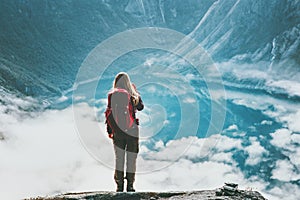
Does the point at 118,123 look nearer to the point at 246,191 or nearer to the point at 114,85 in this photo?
the point at 114,85

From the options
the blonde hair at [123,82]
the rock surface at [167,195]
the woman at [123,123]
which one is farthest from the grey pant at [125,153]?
the blonde hair at [123,82]

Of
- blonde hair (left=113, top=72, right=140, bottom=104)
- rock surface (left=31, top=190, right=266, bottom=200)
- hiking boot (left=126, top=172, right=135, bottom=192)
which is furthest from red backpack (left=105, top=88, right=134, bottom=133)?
rock surface (left=31, top=190, right=266, bottom=200)

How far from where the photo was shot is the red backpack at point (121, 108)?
12375mm

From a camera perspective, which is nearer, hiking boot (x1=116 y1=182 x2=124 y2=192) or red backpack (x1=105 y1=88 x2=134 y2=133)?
red backpack (x1=105 y1=88 x2=134 y2=133)

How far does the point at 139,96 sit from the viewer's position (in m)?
12.9

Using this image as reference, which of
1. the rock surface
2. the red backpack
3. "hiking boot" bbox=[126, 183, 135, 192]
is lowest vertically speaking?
the rock surface

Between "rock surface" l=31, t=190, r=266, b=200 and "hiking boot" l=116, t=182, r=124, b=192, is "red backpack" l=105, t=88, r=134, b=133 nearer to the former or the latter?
"hiking boot" l=116, t=182, r=124, b=192

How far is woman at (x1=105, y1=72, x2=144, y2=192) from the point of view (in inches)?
488

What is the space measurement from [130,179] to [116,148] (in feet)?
3.47

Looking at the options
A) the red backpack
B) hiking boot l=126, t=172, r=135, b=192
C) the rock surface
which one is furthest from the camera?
hiking boot l=126, t=172, r=135, b=192

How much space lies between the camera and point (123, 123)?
12445 mm

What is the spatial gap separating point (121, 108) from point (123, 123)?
444 mm

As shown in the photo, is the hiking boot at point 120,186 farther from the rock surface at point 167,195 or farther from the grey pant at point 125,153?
the rock surface at point 167,195

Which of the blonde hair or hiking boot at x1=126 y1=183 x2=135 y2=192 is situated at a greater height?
the blonde hair
